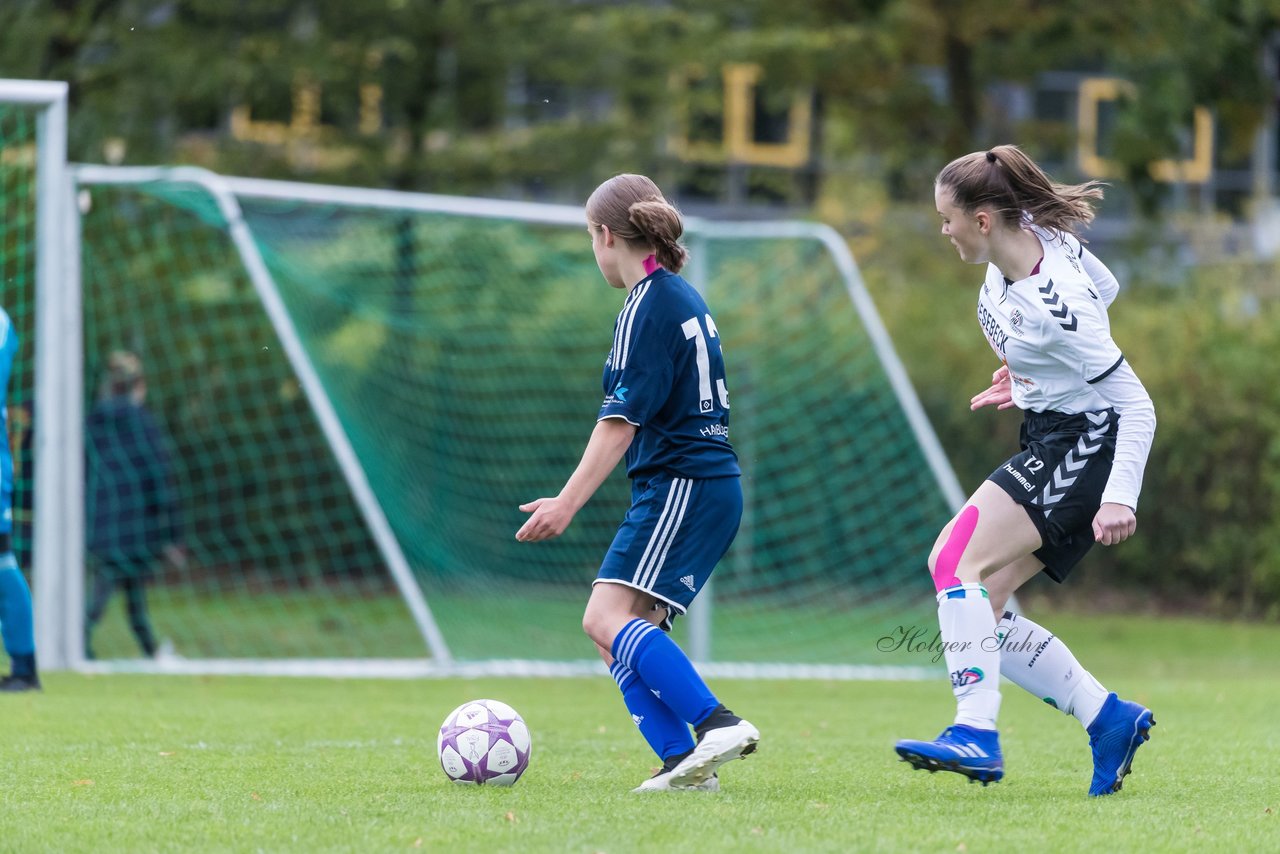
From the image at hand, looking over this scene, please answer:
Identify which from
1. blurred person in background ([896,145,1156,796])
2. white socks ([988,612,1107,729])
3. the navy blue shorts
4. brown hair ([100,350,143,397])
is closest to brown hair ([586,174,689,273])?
the navy blue shorts

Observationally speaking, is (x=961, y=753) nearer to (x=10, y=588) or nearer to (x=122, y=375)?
(x=10, y=588)

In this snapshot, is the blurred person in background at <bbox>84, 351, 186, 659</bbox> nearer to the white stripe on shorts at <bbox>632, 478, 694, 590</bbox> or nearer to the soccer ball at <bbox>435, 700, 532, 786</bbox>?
the soccer ball at <bbox>435, 700, 532, 786</bbox>

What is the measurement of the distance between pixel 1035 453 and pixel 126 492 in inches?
316

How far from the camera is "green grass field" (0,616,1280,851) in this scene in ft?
13.6

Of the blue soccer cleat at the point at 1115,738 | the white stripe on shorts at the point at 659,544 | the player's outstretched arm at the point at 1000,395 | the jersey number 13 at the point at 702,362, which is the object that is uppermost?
the jersey number 13 at the point at 702,362

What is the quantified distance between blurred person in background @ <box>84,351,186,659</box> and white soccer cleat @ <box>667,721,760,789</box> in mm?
7062

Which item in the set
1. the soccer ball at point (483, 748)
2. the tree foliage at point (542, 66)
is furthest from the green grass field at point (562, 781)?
the tree foliage at point (542, 66)

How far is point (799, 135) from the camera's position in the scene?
29.0m

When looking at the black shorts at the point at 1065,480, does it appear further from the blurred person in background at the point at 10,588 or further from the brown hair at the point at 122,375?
the brown hair at the point at 122,375

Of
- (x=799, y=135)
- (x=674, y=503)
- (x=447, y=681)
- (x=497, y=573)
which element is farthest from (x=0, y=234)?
(x=799, y=135)

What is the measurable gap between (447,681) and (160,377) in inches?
200

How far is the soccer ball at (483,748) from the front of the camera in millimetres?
5141

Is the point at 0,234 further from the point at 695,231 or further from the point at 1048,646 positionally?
the point at 1048,646

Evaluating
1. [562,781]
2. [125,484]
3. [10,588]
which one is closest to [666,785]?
[562,781]
